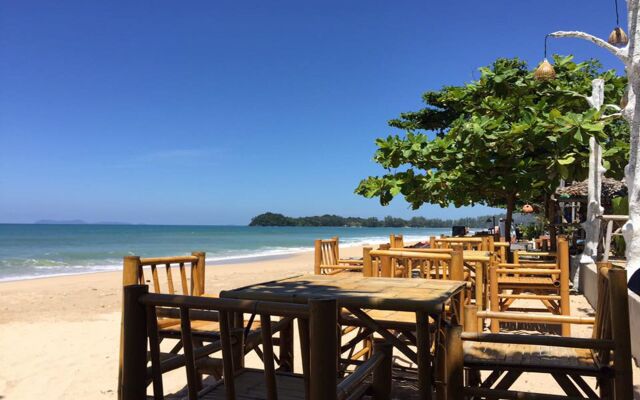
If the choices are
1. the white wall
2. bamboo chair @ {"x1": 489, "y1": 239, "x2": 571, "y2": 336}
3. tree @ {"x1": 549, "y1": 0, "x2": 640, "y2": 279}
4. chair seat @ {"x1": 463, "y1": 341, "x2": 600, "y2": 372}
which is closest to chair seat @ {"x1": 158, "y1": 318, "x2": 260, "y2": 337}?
chair seat @ {"x1": 463, "y1": 341, "x2": 600, "y2": 372}

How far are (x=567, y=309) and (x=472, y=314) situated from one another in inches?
94.8

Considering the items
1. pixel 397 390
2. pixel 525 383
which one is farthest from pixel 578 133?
pixel 397 390

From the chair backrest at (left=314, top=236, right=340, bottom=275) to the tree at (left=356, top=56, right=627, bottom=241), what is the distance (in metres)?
1.79

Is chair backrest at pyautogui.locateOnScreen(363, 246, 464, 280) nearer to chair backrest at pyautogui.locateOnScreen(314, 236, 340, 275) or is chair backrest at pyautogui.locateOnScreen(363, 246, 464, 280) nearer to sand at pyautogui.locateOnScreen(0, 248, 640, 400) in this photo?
sand at pyautogui.locateOnScreen(0, 248, 640, 400)

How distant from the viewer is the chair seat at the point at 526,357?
2.02 metres

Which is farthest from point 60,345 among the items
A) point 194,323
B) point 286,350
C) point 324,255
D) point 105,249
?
point 105,249

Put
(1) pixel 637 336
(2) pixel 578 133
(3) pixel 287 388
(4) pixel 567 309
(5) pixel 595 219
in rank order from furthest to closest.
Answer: (5) pixel 595 219
(2) pixel 578 133
(4) pixel 567 309
(1) pixel 637 336
(3) pixel 287 388

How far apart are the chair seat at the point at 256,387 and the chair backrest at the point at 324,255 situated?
394cm

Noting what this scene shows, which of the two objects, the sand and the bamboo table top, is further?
the sand

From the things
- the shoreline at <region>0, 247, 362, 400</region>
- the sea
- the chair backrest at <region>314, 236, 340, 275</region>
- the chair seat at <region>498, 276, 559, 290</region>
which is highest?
the chair backrest at <region>314, 236, 340, 275</region>

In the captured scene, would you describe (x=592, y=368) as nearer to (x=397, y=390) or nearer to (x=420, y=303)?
(x=420, y=303)

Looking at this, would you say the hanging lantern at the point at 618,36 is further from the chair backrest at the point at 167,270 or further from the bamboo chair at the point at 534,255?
the chair backrest at the point at 167,270

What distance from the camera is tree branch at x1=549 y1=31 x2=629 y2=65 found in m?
4.96

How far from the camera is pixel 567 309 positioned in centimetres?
440
